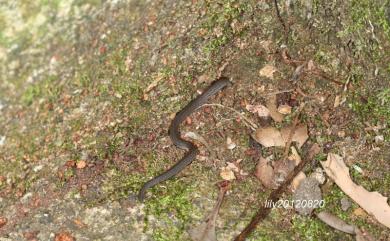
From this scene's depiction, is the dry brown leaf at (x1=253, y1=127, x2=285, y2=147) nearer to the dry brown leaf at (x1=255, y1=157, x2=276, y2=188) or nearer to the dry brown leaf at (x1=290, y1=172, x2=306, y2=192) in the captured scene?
the dry brown leaf at (x1=255, y1=157, x2=276, y2=188)

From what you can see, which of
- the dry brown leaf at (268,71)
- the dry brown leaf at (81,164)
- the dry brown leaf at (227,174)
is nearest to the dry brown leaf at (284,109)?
the dry brown leaf at (268,71)

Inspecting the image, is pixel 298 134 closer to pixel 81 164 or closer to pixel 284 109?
pixel 284 109

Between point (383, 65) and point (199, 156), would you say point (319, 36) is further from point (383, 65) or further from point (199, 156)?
point (199, 156)

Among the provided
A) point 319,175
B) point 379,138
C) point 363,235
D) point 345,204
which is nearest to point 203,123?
point 319,175

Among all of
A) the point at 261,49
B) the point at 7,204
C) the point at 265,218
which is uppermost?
the point at 261,49

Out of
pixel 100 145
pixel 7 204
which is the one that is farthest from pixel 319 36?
pixel 7 204

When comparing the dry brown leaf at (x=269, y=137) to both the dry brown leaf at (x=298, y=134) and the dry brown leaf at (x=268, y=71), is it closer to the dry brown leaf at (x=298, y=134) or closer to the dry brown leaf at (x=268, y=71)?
the dry brown leaf at (x=298, y=134)
